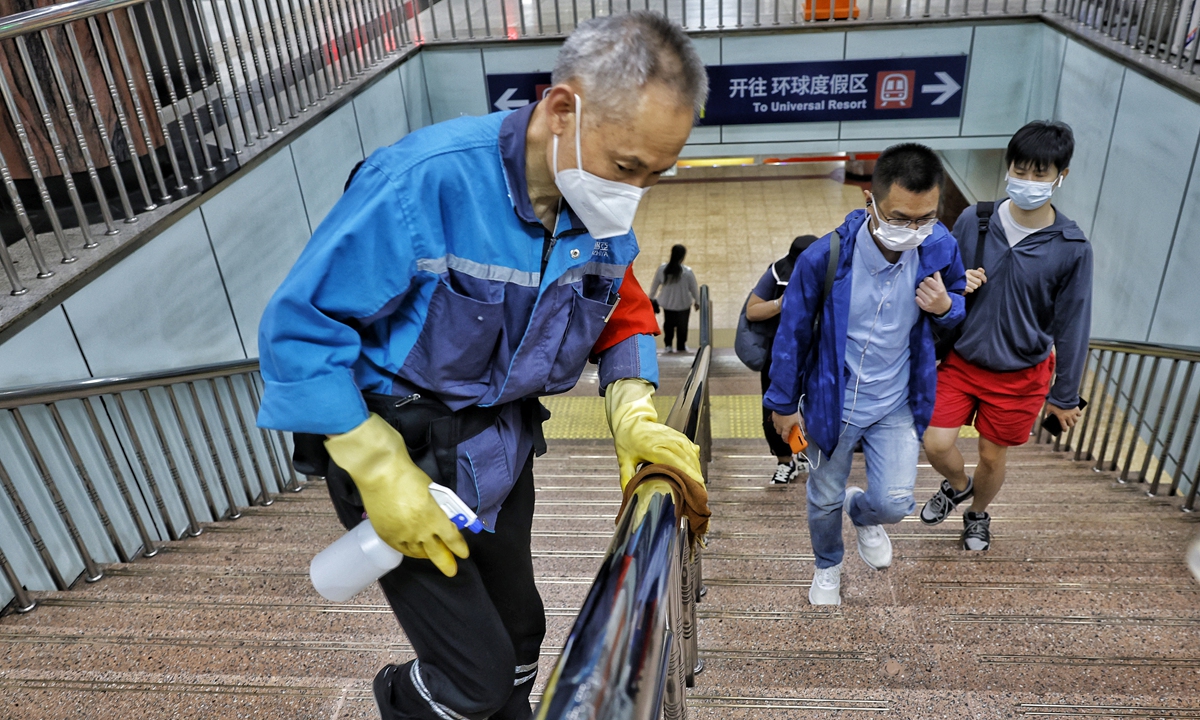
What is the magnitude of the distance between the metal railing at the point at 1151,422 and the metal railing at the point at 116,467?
436 cm

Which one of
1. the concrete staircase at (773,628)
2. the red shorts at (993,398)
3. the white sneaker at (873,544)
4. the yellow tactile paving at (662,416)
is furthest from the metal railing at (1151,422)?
the white sneaker at (873,544)

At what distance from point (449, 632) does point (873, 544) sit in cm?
177

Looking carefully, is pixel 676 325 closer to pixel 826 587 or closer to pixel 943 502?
pixel 943 502

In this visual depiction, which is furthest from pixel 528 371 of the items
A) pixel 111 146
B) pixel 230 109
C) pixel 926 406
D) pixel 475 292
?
pixel 230 109

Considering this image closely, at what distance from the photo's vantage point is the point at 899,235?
7.86ft

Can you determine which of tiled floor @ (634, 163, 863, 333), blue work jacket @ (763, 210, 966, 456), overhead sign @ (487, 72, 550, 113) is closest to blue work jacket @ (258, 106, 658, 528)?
blue work jacket @ (763, 210, 966, 456)

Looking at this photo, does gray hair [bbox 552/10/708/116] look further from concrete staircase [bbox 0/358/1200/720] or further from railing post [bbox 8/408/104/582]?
railing post [bbox 8/408/104/582]

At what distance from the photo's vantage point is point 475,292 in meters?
1.42

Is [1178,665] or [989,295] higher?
[989,295]

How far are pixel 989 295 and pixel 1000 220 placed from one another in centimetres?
29

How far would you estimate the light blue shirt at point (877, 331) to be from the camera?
2.48 metres

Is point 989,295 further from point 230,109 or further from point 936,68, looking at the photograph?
point 936,68

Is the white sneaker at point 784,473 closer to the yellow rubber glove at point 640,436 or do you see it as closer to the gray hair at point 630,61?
the yellow rubber glove at point 640,436

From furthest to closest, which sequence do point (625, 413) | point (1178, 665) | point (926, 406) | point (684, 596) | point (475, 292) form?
point (926, 406) < point (1178, 665) < point (684, 596) < point (625, 413) < point (475, 292)
